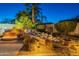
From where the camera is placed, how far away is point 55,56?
1.54 metres

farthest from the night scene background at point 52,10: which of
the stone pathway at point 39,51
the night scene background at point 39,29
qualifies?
the stone pathway at point 39,51

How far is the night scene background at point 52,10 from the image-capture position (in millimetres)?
1531

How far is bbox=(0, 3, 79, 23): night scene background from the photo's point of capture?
5.02ft

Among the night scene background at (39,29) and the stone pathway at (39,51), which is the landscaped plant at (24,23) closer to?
the night scene background at (39,29)

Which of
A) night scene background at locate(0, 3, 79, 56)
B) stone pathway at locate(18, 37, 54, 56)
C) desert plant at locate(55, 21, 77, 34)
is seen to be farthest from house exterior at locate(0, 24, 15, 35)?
desert plant at locate(55, 21, 77, 34)

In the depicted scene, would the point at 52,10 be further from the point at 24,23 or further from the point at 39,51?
the point at 39,51

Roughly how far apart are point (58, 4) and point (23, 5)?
1.19 ft

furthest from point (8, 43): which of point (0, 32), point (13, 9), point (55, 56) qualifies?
point (55, 56)

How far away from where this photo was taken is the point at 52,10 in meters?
1.55

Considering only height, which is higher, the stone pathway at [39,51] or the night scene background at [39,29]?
the night scene background at [39,29]

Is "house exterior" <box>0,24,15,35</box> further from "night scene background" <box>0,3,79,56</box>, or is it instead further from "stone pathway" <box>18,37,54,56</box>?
"stone pathway" <box>18,37,54,56</box>

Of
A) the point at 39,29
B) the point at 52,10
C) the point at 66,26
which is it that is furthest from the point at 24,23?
the point at 66,26

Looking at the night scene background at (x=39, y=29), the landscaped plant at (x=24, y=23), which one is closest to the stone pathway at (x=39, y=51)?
the night scene background at (x=39, y=29)

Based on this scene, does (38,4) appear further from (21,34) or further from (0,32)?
(0,32)
